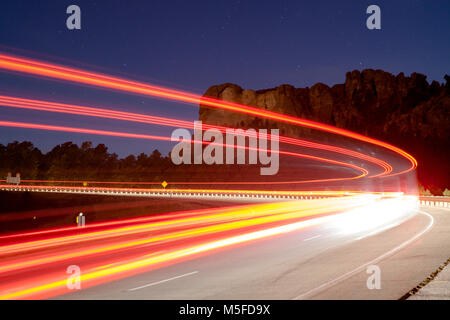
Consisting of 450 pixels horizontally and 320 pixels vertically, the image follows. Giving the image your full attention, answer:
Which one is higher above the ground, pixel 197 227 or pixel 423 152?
pixel 423 152

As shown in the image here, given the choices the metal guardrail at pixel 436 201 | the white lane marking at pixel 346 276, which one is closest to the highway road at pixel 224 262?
the white lane marking at pixel 346 276

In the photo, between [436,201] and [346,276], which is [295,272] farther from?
[436,201]

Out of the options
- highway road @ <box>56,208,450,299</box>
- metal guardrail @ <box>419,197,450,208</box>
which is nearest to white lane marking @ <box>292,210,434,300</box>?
highway road @ <box>56,208,450,299</box>

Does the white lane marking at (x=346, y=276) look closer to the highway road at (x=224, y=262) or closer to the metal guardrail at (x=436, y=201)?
the highway road at (x=224, y=262)

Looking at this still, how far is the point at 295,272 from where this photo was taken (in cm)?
1094

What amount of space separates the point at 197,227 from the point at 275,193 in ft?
144

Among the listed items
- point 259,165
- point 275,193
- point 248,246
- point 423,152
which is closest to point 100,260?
point 248,246

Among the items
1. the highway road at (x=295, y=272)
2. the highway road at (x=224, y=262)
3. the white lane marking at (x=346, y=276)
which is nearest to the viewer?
the white lane marking at (x=346, y=276)

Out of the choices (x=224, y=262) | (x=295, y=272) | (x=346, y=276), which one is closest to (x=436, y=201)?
(x=224, y=262)

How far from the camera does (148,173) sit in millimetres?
135625

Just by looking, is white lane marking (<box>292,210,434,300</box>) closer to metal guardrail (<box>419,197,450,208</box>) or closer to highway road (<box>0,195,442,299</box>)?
highway road (<box>0,195,442,299</box>)

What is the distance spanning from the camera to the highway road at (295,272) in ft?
28.5
